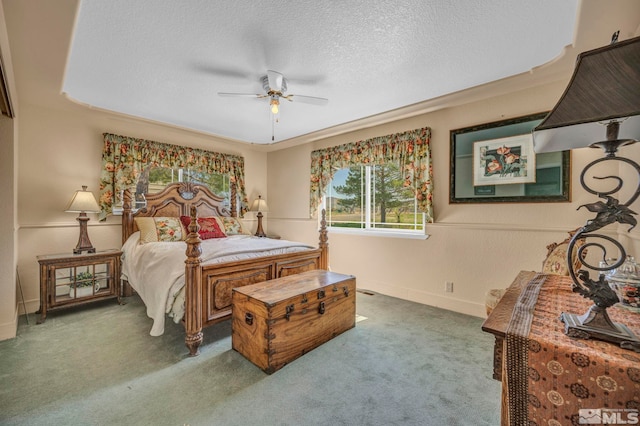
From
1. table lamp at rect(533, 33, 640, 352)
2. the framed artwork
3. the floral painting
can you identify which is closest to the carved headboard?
the framed artwork

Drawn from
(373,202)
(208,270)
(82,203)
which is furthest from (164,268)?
(373,202)

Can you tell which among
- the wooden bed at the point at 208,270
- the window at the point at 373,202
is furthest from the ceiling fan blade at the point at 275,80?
the window at the point at 373,202

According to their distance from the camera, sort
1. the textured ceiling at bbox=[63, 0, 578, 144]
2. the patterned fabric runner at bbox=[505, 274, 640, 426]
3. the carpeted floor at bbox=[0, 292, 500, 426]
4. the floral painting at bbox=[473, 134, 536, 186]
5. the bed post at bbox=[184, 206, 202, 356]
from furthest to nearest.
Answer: the floral painting at bbox=[473, 134, 536, 186]
the bed post at bbox=[184, 206, 202, 356]
the textured ceiling at bbox=[63, 0, 578, 144]
the carpeted floor at bbox=[0, 292, 500, 426]
the patterned fabric runner at bbox=[505, 274, 640, 426]

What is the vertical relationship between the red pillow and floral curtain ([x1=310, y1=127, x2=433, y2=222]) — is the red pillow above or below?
below

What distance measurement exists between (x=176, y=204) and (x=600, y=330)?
14.6ft

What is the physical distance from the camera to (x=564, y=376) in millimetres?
771

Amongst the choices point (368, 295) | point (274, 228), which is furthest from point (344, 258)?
point (274, 228)

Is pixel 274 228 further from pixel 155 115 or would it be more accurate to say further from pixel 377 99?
pixel 377 99

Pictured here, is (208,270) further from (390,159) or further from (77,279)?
(390,159)

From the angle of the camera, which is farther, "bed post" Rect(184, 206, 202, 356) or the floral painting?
the floral painting

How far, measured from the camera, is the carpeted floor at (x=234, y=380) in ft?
5.06

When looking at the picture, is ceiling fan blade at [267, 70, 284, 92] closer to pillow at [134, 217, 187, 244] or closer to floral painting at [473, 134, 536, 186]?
floral painting at [473, 134, 536, 186]

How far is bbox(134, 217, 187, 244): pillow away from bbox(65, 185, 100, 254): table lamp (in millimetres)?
497

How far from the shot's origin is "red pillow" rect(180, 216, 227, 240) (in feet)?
12.3
